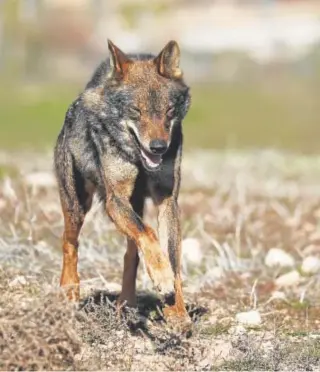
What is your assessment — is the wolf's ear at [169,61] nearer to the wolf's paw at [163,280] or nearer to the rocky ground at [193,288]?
the rocky ground at [193,288]

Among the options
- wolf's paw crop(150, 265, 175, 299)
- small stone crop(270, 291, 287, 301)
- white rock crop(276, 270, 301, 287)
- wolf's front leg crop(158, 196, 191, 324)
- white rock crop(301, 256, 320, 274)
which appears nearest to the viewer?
wolf's paw crop(150, 265, 175, 299)

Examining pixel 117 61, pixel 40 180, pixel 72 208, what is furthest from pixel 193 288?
pixel 40 180

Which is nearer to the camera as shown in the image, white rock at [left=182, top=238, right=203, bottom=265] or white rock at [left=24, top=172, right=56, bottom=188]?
white rock at [left=182, top=238, right=203, bottom=265]

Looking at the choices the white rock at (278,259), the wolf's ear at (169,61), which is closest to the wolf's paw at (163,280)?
the wolf's ear at (169,61)

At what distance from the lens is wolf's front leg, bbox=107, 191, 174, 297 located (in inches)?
303

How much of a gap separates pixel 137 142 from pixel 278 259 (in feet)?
12.7

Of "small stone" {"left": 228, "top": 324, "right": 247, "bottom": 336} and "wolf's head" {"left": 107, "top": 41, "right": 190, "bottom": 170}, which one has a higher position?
"wolf's head" {"left": 107, "top": 41, "right": 190, "bottom": 170}

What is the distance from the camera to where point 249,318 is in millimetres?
9328

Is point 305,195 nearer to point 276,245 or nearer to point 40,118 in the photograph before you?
point 276,245

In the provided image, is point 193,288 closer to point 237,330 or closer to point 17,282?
point 237,330

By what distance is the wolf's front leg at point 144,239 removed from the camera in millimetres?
7684

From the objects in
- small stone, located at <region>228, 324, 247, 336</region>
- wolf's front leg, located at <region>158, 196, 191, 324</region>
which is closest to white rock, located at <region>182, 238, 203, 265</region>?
small stone, located at <region>228, 324, 247, 336</region>

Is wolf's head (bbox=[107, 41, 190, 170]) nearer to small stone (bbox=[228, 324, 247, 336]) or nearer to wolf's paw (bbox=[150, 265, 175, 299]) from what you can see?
wolf's paw (bbox=[150, 265, 175, 299])

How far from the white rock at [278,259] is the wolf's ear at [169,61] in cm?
365
